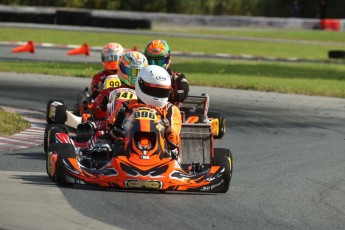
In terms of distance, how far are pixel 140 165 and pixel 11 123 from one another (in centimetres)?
457

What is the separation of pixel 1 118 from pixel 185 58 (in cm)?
1660

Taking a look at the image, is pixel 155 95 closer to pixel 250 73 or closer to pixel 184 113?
pixel 184 113

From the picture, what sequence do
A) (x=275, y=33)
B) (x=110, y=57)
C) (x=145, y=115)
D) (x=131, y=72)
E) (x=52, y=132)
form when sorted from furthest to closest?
(x=275, y=33), (x=110, y=57), (x=131, y=72), (x=52, y=132), (x=145, y=115)

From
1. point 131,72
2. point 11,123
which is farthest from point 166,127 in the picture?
point 11,123

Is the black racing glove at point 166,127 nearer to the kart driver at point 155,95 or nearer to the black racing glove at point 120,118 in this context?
the kart driver at point 155,95

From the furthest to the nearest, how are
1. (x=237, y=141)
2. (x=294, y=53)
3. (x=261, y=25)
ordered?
(x=261, y=25), (x=294, y=53), (x=237, y=141)

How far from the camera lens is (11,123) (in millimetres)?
12945

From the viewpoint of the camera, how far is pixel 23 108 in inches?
614

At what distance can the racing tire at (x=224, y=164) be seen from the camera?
8.86m

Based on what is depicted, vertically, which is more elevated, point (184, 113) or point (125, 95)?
point (125, 95)

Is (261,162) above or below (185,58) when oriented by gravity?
above

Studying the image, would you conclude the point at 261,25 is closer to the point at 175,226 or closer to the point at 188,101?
the point at 188,101

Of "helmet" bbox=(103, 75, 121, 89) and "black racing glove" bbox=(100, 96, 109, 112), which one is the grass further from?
"black racing glove" bbox=(100, 96, 109, 112)

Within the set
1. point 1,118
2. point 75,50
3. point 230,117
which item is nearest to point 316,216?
point 1,118
